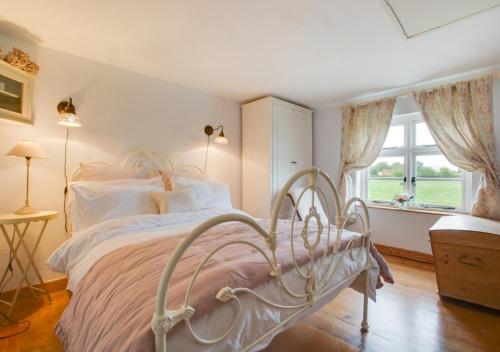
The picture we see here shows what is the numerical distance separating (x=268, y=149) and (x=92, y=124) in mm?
2078

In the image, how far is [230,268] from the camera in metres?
0.90

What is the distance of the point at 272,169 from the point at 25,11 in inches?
109

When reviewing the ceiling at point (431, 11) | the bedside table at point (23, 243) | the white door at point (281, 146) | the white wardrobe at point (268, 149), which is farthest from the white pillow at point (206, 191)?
the ceiling at point (431, 11)

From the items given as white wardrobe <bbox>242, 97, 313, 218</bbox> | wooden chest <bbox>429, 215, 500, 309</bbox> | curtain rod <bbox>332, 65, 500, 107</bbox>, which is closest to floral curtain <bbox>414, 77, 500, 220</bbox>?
curtain rod <bbox>332, 65, 500, 107</bbox>

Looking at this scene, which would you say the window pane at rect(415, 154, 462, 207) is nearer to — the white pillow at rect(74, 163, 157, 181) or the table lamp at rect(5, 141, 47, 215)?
the white pillow at rect(74, 163, 157, 181)

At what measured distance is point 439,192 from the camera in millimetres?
2986

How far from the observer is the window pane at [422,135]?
3.03 m

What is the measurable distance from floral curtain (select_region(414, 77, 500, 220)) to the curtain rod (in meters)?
0.07

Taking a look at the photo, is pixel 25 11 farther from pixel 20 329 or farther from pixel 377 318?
pixel 377 318

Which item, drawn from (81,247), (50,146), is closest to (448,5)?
(81,247)

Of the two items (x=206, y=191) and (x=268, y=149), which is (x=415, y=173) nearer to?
(x=268, y=149)

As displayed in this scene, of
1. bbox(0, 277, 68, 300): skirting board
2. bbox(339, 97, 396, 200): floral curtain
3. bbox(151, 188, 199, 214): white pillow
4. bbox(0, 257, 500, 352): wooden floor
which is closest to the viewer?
bbox(0, 257, 500, 352): wooden floor

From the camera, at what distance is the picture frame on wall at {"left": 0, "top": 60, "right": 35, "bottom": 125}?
1819mm

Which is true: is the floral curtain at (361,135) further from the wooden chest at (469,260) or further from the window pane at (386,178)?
the wooden chest at (469,260)
